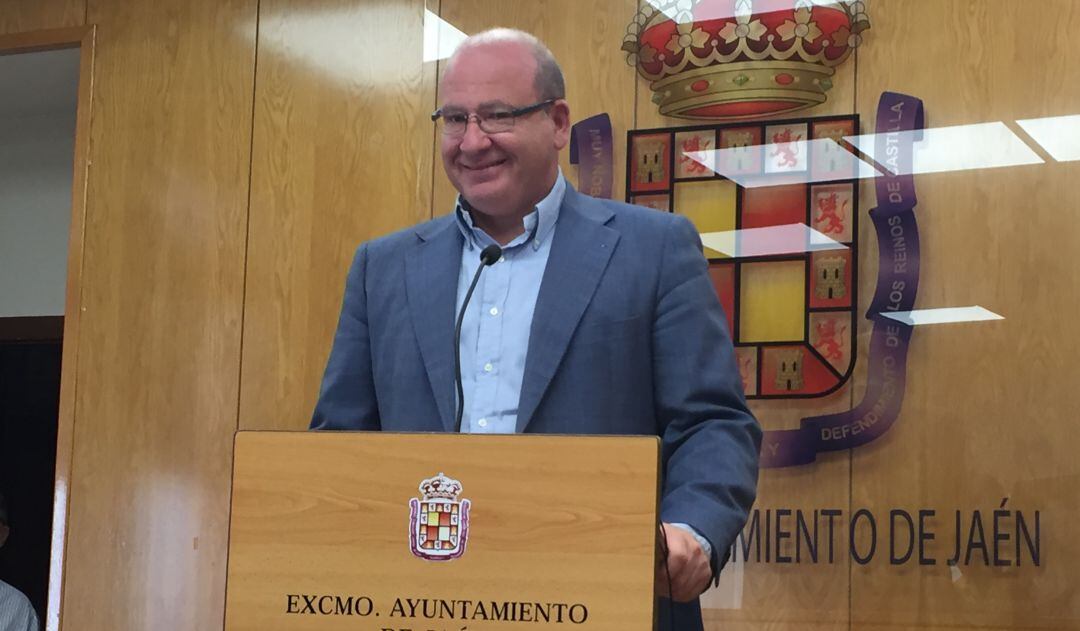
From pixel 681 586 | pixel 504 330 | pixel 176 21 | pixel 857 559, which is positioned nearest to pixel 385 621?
pixel 681 586

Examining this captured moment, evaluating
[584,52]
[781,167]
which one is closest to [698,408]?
[781,167]

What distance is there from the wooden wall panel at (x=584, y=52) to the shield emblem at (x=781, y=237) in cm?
21

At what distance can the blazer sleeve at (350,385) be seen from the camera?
80.7 inches

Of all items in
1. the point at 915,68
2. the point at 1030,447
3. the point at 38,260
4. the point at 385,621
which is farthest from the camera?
the point at 38,260

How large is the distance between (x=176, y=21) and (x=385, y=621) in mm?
3429

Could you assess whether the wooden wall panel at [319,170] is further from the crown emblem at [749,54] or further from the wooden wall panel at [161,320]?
the crown emblem at [749,54]

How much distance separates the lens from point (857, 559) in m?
3.24

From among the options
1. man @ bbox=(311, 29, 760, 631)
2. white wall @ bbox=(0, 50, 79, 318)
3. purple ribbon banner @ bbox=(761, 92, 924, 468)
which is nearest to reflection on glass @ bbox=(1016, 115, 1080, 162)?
purple ribbon banner @ bbox=(761, 92, 924, 468)

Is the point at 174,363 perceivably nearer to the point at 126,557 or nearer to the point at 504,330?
the point at 126,557

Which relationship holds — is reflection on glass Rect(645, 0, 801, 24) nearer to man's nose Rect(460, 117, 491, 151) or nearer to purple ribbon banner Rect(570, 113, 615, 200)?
purple ribbon banner Rect(570, 113, 615, 200)

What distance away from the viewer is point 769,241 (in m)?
3.40

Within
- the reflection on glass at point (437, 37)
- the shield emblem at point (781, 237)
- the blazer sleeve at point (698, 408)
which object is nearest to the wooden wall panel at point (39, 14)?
the reflection on glass at point (437, 37)

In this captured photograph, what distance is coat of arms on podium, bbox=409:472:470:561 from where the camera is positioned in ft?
4.51

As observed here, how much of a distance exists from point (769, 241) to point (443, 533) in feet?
7.12
